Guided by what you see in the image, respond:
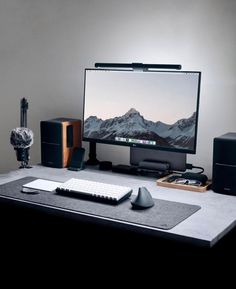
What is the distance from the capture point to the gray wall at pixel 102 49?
234 centimetres

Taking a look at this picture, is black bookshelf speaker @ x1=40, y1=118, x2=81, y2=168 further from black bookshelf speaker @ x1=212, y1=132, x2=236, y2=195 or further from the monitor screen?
black bookshelf speaker @ x1=212, y1=132, x2=236, y2=195

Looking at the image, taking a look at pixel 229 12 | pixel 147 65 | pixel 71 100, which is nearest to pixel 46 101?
pixel 71 100

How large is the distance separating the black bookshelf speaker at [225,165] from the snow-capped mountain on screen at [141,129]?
0.60 feet

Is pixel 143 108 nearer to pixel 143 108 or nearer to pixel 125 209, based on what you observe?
pixel 143 108

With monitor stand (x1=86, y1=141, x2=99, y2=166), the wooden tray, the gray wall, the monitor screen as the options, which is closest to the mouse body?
the wooden tray

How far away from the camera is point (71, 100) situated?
282 cm

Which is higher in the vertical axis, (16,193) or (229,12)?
(229,12)

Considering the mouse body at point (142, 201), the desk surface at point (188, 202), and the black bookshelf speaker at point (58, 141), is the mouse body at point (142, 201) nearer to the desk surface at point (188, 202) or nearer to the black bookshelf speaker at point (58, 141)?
the desk surface at point (188, 202)

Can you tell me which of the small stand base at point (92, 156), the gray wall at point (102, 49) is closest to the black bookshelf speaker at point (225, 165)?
the gray wall at point (102, 49)

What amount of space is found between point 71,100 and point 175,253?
1.21 metres

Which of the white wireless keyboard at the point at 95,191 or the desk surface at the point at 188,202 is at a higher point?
the white wireless keyboard at the point at 95,191

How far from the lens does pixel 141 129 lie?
2.37 meters

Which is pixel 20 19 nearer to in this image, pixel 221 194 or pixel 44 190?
pixel 44 190

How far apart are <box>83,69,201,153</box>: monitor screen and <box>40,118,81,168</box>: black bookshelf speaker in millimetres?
84
